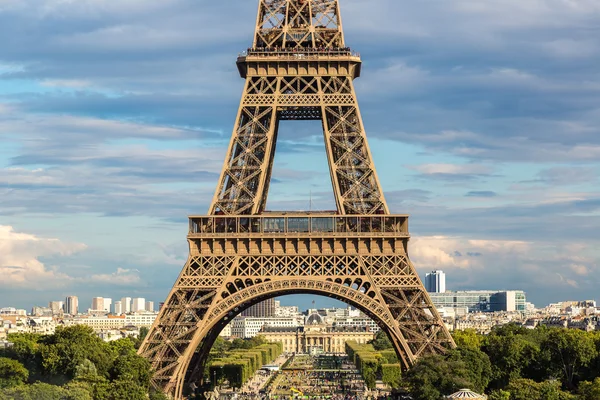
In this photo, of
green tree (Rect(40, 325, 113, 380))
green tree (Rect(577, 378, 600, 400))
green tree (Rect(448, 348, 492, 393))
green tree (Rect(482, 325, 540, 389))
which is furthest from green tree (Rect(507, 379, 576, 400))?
green tree (Rect(40, 325, 113, 380))

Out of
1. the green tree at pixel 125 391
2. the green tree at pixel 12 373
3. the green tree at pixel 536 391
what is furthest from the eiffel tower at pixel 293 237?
the green tree at pixel 12 373

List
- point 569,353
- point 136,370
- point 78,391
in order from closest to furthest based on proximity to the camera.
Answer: point 78,391
point 136,370
point 569,353

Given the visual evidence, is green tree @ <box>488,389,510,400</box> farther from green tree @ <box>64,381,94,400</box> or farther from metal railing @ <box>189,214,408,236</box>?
green tree @ <box>64,381,94,400</box>

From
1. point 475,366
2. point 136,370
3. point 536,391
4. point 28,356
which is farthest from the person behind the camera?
point 28,356

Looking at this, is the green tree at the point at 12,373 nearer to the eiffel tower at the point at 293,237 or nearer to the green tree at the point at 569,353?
the eiffel tower at the point at 293,237

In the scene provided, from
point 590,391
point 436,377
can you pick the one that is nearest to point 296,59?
point 436,377

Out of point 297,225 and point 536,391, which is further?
point 297,225

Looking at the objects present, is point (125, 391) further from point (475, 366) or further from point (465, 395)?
point (475, 366)
